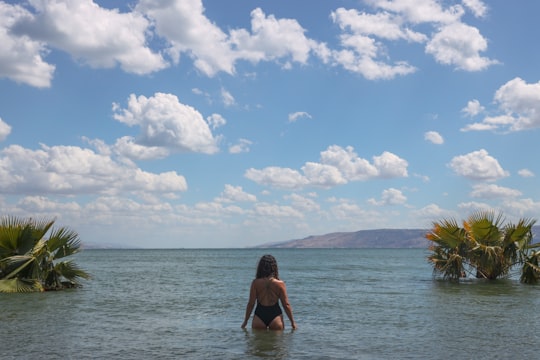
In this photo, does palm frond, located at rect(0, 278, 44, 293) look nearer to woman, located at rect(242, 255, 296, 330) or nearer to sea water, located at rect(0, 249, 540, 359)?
sea water, located at rect(0, 249, 540, 359)

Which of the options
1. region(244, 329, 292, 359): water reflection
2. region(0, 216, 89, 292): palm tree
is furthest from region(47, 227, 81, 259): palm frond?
region(244, 329, 292, 359): water reflection

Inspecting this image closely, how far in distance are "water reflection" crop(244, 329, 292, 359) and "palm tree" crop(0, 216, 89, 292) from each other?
13.2m

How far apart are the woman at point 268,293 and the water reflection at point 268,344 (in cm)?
24

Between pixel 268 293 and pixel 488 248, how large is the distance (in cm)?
2003

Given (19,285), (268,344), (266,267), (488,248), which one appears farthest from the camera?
(488,248)

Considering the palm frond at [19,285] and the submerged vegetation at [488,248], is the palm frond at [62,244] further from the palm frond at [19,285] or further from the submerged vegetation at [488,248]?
the submerged vegetation at [488,248]

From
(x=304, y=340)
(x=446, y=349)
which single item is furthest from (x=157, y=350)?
(x=446, y=349)

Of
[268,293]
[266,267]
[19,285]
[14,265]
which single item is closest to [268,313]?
[268,293]

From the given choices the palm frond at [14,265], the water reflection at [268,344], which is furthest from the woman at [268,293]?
the palm frond at [14,265]

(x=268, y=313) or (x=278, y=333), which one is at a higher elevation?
(x=268, y=313)

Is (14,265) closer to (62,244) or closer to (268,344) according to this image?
(62,244)

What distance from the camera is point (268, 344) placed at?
11.4 metres

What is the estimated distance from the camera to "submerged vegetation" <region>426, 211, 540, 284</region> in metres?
27.6

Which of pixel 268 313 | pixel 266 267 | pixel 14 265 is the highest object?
pixel 266 267
